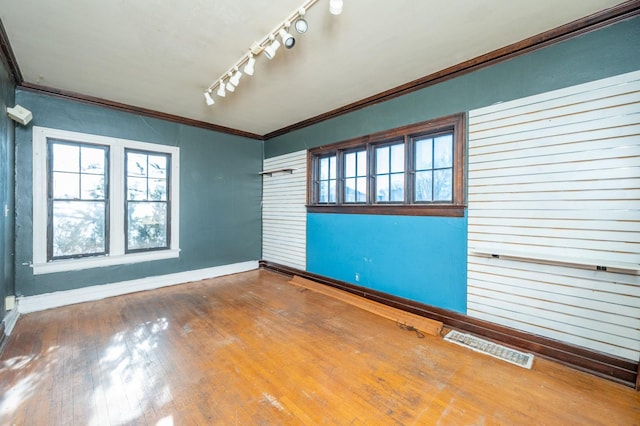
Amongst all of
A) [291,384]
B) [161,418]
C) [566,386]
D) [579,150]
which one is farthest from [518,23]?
[161,418]

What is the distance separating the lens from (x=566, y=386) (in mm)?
1993

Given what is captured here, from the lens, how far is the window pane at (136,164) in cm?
420

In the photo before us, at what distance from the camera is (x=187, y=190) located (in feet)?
15.7

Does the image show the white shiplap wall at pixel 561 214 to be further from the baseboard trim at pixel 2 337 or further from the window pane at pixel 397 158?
the baseboard trim at pixel 2 337

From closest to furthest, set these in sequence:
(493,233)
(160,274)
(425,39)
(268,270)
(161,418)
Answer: (161,418), (425,39), (493,233), (160,274), (268,270)

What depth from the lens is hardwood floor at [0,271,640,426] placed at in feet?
5.60

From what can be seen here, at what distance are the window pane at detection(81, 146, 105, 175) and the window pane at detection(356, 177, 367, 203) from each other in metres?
4.02

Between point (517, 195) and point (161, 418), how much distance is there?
137 inches

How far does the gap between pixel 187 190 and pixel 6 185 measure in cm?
216

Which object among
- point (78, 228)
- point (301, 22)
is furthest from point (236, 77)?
point (78, 228)

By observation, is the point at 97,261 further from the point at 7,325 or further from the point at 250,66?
the point at 250,66

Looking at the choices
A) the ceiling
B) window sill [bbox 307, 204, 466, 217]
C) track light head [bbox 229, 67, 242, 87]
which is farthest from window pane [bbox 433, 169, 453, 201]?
track light head [bbox 229, 67, 242, 87]

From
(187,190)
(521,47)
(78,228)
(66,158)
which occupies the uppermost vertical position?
(521,47)

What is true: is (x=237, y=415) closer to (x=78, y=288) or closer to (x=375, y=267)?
(x=375, y=267)
